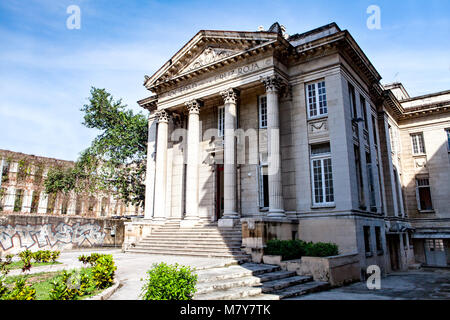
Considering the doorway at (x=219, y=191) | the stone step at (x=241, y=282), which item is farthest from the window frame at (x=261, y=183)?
the stone step at (x=241, y=282)

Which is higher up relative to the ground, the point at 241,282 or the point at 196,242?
the point at 196,242

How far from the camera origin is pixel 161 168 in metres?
21.8

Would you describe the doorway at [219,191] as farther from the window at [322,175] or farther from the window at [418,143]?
the window at [418,143]

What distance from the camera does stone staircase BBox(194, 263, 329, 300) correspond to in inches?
349

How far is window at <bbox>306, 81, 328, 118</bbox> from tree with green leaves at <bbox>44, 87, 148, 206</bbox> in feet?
56.4

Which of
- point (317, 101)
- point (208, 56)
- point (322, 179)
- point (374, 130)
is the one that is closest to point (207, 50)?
point (208, 56)

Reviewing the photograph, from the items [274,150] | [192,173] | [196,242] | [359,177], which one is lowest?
[196,242]

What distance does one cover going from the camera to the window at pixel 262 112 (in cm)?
1953

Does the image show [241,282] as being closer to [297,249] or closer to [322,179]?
[297,249]

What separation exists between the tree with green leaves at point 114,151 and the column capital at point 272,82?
16.0 m

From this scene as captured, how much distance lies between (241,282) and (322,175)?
28.8 feet

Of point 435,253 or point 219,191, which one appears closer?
point 219,191
